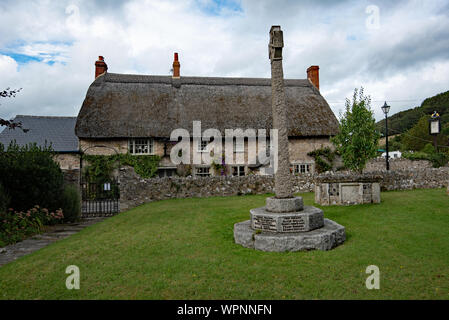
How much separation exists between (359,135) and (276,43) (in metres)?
10.6

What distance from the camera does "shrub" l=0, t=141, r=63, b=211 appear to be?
407 inches

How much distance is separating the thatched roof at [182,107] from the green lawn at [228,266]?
13405 mm

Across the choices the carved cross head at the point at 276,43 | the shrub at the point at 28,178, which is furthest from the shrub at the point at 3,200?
the carved cross head at the point at 276,43

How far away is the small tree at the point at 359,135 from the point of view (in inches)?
603

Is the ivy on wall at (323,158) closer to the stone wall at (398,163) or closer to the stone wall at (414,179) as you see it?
the stone wall at (414,179)

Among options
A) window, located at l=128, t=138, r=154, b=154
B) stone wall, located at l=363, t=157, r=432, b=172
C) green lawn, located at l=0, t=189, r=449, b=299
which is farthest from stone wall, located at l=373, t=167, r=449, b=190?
window, located at l=128, t=138, r=154, b=154

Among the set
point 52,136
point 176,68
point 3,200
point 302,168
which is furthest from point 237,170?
point 52,136

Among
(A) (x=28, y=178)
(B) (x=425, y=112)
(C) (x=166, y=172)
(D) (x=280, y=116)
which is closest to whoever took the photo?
(D) (x=280, y=116)

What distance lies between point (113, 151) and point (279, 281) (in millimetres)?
18093

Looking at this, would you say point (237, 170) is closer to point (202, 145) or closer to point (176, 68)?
point (202, 145)

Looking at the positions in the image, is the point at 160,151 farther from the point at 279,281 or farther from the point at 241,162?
the point at 279,281

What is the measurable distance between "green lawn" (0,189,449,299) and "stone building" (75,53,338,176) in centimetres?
1276

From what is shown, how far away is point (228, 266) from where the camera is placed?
5191 mm

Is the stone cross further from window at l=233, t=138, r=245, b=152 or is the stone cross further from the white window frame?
window at l=233, t=138, r=245, b=152
